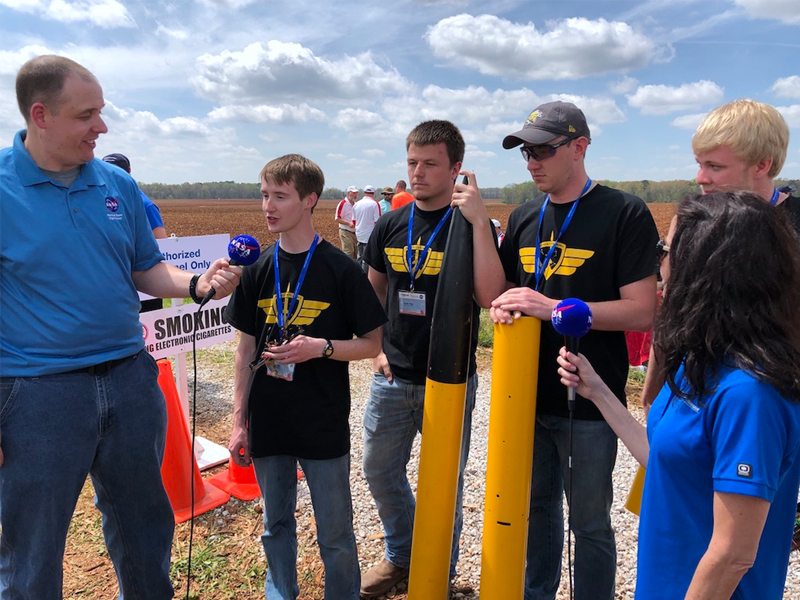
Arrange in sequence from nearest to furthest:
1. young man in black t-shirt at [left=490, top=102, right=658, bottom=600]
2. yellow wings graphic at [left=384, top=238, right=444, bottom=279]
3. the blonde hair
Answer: the blonde hair
young man in black t-shirt at [left=490, top=102, right=658, bottom=600]
yellow wings graphic at [left=384, top=238, right=444, bottom=279]

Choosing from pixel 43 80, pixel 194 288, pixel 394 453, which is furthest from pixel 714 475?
pixel 43 80

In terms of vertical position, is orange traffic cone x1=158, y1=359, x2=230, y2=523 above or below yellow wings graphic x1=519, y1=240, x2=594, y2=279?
below

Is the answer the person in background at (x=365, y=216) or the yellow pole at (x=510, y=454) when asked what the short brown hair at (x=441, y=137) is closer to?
the yellow pole at (x=510, y=454)

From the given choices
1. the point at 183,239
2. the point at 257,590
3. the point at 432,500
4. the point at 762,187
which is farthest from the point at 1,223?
the point at 762,187

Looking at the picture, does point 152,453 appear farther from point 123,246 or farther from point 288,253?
point 288,253

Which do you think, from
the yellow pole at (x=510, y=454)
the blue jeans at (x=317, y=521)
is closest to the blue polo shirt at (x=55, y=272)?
the blue jeans at (x=317, y=521)

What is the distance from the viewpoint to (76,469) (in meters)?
2.54

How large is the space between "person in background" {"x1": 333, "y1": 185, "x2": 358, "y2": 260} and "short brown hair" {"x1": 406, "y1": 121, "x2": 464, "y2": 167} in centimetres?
1254

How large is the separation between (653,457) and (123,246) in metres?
2.49

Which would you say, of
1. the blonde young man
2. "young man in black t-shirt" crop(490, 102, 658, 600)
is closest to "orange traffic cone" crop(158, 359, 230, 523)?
"young man in black t-shirt" crop(490, 102, 658, 600)

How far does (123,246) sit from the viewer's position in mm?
2707

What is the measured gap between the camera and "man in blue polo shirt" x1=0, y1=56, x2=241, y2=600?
2.39 meters

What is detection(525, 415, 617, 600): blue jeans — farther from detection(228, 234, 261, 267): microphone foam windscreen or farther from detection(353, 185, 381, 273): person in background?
detection(353, 185, 381, 273): person in background

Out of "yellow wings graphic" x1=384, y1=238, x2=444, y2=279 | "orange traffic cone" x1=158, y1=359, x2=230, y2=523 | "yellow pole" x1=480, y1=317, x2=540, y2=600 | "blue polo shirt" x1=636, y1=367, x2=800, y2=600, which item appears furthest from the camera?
"orange traffic cone" x1=158, y1=359, x2=230, y2=523
